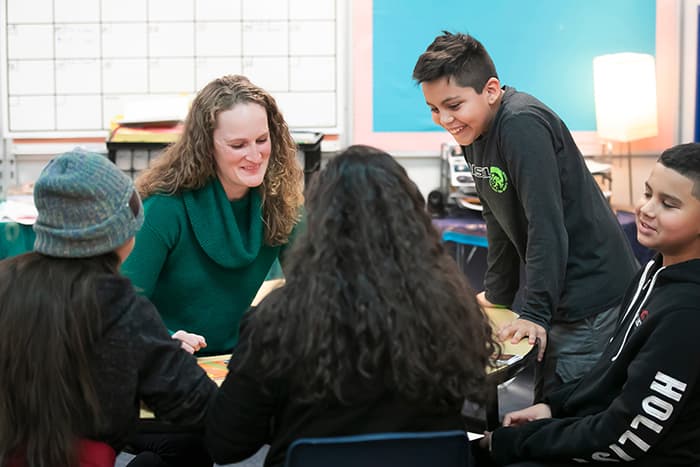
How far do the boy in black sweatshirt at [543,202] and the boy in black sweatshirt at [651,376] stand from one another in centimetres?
23

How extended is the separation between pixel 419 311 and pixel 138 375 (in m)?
0.47

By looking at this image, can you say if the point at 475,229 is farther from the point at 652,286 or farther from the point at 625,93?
the point at 652,286

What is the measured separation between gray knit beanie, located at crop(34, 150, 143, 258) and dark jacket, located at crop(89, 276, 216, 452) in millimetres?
71

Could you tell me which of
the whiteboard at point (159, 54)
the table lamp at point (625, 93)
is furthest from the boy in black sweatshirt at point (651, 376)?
the whiteboard at point (159, 54)

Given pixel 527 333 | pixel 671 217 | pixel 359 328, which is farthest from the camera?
pixel 527 333

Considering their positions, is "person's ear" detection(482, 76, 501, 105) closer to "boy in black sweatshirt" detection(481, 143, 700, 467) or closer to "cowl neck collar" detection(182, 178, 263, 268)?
"boy in black sweatshirt" detection(481, 143, 700, 467)

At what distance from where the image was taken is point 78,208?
1.23 m

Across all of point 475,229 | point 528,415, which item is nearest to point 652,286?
point 528,415

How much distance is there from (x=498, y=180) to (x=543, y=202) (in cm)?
17

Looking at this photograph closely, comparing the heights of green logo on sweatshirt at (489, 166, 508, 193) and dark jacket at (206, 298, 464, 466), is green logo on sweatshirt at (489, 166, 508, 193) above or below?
above

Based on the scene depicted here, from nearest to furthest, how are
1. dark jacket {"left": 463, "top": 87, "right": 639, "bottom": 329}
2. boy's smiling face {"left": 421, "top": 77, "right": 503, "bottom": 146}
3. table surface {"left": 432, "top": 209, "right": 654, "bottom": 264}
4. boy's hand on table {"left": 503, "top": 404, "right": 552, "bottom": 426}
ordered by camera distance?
boy's hand on table {"left": 503, "top": 404, "right": 552, "bottom": 426}, dark jacket {"left": 463, "top": 87, "right": 639, "bottom": 329}, boy's smiling face {"left": 421, "top": 77, "right": 503, "bottom": 146}, table surface {"left": 432, "top": 209, "right": 654, "bottom": 264}

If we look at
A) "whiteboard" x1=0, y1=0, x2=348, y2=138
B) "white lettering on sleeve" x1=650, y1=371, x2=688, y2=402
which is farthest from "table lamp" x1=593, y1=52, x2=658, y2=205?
"white lettering on sleeve" x1=650, y1=371, x2=688, y2=402

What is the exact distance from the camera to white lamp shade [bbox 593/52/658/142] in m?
3.65

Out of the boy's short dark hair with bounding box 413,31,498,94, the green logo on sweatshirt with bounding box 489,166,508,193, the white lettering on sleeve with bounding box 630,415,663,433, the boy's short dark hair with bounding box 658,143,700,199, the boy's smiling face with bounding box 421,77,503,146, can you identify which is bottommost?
the white lettering on sleeve with bounding box 630,415,663,433
